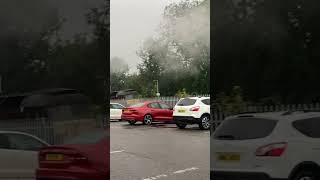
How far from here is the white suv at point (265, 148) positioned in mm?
3422

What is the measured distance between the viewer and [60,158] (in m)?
3.38

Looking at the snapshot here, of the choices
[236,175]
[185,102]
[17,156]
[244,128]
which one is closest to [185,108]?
[185,102]

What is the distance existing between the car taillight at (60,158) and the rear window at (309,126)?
1.43 meters

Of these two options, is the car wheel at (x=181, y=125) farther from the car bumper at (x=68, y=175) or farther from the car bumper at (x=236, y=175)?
the car bumper at (x=68, y=175)

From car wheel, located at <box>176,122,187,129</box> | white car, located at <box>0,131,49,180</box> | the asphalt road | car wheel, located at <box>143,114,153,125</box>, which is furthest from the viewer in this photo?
car wheel, located at <box>143,114,153,125</box>

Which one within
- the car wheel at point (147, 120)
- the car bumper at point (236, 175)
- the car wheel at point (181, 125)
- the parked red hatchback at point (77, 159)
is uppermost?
the car wheel at point (147, 120)

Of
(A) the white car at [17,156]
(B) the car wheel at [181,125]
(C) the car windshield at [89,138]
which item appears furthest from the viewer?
(B) the car wheel at [181,125]

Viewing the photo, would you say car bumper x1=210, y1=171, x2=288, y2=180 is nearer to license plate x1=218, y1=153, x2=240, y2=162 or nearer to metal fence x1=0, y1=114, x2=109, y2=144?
license plate x1=218, y1=153, x2=240, y2=162

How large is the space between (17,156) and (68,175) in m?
0.35

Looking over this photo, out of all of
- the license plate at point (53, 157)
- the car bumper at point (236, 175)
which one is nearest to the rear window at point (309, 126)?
the car bumper at point (236, 175)

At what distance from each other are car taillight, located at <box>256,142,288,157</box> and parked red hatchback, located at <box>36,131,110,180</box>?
3.34 feet

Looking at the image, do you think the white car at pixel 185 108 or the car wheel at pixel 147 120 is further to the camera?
the car wheel at pixel 147 120

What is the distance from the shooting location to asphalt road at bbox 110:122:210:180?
3.72 m

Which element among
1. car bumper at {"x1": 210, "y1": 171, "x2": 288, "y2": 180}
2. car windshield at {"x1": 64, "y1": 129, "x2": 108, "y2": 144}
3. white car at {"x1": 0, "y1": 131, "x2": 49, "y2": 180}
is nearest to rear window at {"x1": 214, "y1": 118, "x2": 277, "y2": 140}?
car bumper at {"x1": 210, "y1": 171, "x2": 288, "y2": 180}
